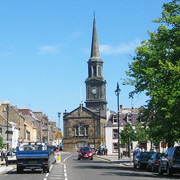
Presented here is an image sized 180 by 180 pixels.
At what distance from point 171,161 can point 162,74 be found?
6.98 metres

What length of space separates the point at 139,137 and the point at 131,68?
32.7 meters

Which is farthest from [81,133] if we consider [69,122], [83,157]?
[83,157]

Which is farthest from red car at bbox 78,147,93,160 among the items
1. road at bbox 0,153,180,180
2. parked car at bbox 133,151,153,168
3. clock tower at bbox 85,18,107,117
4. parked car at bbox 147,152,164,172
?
clock tower at bbox 85,18,107,117

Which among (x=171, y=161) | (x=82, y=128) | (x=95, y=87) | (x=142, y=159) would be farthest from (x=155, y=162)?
(x=95, y=87)

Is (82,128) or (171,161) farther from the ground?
(82,128)

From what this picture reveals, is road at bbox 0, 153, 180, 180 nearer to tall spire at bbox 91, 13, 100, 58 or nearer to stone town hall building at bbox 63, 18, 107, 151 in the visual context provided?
stone town hall building at bbox 63, 18, 107, 151

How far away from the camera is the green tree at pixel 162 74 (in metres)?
31.3

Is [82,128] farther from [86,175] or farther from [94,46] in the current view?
[86,175]

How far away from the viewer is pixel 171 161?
94.9ft

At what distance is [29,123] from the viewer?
12100cm

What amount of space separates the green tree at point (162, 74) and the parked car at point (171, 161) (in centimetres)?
241

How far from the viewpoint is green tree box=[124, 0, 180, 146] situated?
3134 cm

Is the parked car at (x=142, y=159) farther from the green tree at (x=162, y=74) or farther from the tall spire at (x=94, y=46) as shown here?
the tall spire at (x=94, y=46)

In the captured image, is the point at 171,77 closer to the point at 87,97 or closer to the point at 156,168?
the point at 156,168
